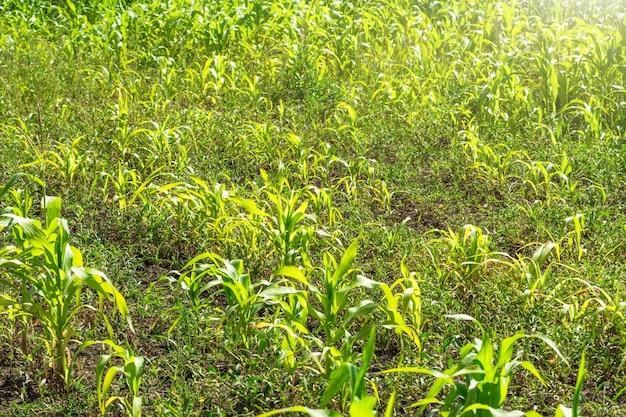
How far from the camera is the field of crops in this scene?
3014 millimetres

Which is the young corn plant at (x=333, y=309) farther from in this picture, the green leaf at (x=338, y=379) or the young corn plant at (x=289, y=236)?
the young corn plant at (x=289, y=236)

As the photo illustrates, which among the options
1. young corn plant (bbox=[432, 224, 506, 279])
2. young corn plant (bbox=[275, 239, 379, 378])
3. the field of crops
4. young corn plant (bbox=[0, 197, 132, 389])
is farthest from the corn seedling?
young corn plant (bbox=[432, 224, 506, 279])

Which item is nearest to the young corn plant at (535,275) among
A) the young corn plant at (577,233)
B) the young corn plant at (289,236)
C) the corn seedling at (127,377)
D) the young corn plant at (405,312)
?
the young corn plant at (577,233)

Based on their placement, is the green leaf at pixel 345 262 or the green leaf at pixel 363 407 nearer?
the green leaf at pixel 363 407

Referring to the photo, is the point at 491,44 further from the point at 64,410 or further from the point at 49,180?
the point at 64,410

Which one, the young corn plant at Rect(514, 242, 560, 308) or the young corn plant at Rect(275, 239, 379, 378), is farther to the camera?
the young corn plant at Rect(514, 242, 560, 308)

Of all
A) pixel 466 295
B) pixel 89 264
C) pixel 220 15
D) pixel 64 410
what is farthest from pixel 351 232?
pixel 220 15

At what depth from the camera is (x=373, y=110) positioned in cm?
541

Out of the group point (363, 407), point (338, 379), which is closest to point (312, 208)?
point (338, 379)

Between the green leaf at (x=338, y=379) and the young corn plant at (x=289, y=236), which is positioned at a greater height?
the green leaf at (x=338, y=379)

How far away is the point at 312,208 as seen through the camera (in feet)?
14.4

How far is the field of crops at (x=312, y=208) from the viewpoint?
301cm

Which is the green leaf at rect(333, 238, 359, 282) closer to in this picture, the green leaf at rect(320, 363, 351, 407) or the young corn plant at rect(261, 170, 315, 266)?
the young corn plant at rect(261, 170, 315, 266)

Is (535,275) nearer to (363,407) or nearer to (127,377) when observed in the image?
(363,407)
